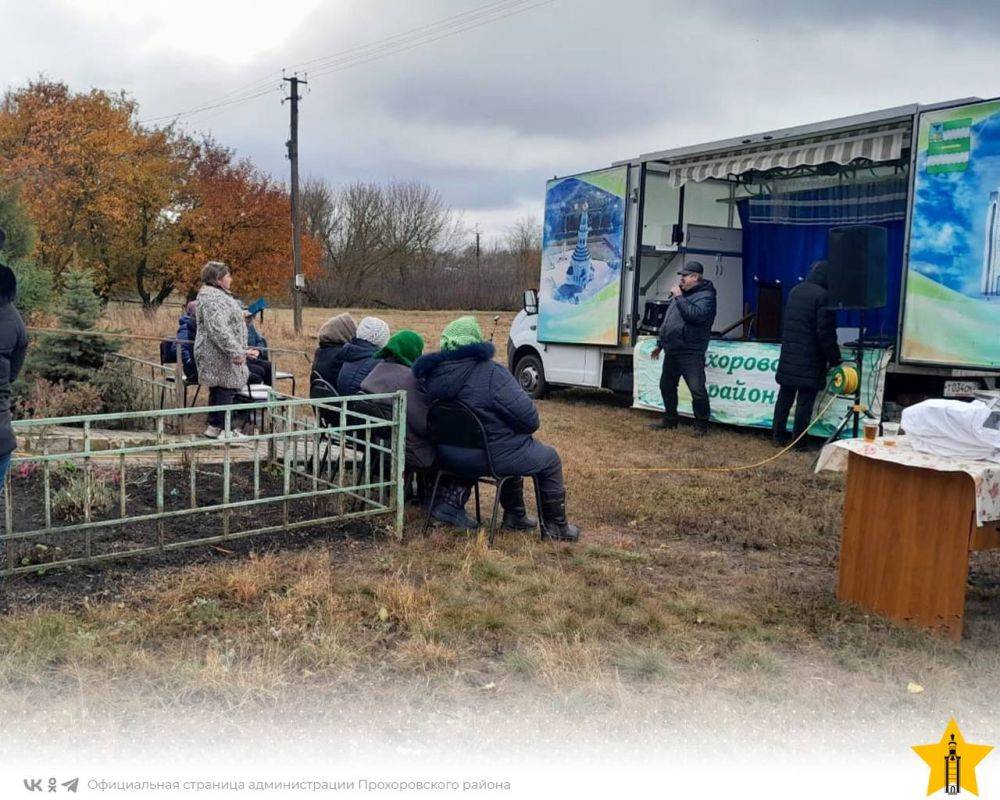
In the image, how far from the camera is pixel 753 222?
451 inches

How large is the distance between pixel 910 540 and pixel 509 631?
1748 mm

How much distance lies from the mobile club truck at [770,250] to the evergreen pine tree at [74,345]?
5.25 m

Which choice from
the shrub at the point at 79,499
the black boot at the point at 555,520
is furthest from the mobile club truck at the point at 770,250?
the shrub at the point at 79,499

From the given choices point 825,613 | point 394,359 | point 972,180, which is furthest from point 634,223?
point 825,613

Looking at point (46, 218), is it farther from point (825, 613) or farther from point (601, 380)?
point (825, 613)

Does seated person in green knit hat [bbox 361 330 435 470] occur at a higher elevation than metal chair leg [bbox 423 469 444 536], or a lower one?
higher

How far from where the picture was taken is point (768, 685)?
133 inches

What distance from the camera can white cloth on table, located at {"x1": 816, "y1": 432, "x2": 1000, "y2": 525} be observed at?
12.2 ft

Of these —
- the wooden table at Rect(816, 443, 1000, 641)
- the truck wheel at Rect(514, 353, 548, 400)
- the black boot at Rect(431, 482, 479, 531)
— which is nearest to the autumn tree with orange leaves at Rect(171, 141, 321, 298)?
the truck wheel at Rect(514, 353, 548, 400)

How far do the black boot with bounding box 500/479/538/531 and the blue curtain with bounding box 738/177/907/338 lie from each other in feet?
19.3

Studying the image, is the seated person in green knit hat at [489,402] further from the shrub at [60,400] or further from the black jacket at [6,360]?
the shrub at [60,400]

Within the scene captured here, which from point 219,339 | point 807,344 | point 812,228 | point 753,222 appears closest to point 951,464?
point 807,344

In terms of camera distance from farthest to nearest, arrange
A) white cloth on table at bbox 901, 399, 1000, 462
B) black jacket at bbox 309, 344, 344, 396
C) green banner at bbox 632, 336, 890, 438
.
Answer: green banner at bbox 632, 336, 890, 438
black jacket at bbox 309, 344, 344, 396
white cloth on table at bbox 901, 399, 1000, 462

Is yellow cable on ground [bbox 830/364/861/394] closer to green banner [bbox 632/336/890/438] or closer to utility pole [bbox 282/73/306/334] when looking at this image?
green banner [bbox 632/336/890/438]
